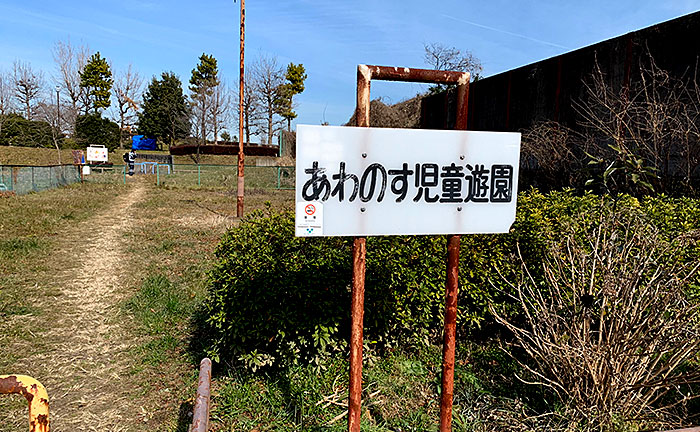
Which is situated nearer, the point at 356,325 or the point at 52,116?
the point at 356,325

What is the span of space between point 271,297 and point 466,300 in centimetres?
164

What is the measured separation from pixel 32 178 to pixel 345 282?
57.2 ft

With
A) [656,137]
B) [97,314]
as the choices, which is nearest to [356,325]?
[97,314]

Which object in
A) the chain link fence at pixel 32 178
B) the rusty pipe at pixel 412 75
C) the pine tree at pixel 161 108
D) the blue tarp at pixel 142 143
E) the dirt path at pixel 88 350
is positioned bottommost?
the dirt path at pixel 88 350

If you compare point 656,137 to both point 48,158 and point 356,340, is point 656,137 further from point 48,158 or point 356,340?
point 48,158

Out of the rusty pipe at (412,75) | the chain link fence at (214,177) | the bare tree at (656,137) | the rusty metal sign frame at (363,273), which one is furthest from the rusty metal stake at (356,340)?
the chain link fence at (214,177)

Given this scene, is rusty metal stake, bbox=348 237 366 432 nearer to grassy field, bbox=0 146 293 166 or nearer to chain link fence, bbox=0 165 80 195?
chain link fence, bbox=0 165 80 195

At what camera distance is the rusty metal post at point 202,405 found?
6.22ft

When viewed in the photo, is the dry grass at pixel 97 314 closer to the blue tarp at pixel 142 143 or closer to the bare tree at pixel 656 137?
the bare tree at pixel 656 137

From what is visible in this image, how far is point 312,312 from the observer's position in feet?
10.8

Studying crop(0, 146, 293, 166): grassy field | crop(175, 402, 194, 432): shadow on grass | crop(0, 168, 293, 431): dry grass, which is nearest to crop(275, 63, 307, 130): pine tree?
crop(0, 146, 293, 166): grassy field

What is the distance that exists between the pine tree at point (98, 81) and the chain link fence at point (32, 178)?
28693mm

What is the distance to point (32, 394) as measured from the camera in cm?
145

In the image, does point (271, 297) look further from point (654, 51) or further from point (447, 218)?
point (654, 51)
